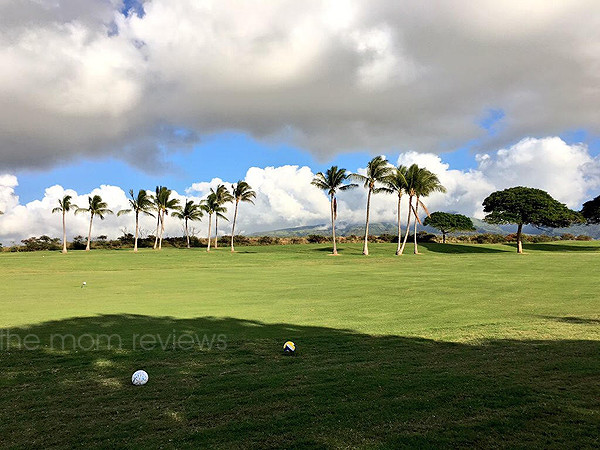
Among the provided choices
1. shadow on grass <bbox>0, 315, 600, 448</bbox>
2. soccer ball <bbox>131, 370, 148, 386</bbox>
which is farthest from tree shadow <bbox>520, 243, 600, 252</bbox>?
soccer ball <bbox>131, 370, 148, 386</bbox>

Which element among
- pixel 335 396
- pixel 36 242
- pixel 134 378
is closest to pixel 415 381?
pixel 335 396

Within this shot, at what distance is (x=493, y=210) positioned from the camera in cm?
7062

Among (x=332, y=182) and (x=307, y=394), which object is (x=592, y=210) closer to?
(x=332, y=182)

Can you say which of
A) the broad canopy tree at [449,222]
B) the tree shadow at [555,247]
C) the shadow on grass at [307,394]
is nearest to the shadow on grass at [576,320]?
the shadow on grass at [307,394]

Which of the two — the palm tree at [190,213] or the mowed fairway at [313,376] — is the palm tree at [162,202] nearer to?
the palm tree at [190,213]

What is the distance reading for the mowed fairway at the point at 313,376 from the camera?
16.3ft

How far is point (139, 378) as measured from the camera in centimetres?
717

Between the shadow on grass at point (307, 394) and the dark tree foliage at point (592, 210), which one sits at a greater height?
the dark tree foliage at point (592, 210)

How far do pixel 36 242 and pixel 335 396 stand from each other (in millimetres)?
94438

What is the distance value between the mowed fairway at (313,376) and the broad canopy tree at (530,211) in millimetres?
56537

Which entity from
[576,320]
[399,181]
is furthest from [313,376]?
[399,181]

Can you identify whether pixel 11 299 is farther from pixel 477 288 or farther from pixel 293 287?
pixel 477 288

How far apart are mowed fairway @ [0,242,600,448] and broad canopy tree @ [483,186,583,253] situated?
185 ft

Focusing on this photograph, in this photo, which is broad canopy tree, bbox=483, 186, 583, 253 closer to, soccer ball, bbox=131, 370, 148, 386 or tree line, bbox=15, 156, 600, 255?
tree line, bbox=15, 156, 600, 255
